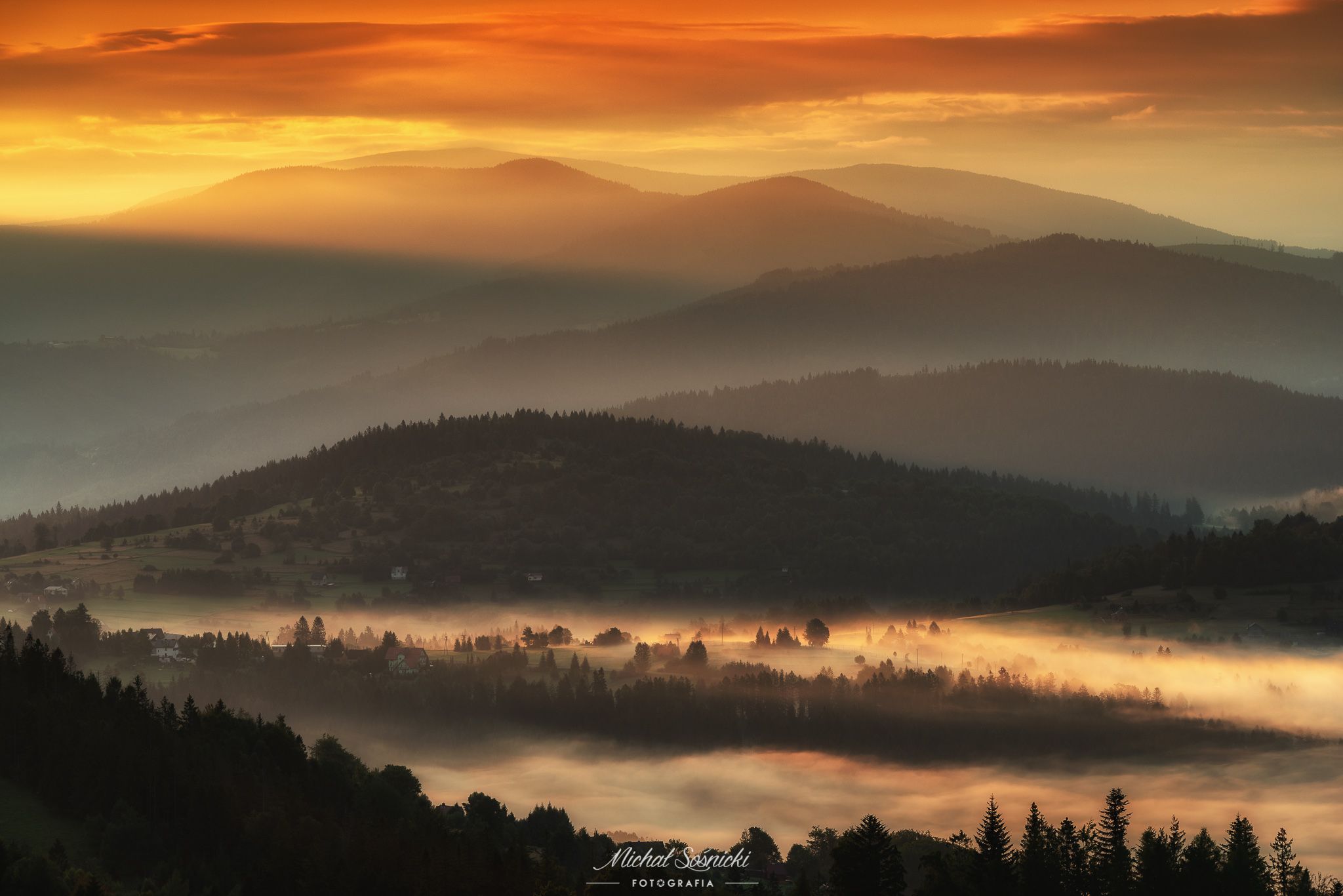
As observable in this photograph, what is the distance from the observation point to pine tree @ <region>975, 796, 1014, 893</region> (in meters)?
124

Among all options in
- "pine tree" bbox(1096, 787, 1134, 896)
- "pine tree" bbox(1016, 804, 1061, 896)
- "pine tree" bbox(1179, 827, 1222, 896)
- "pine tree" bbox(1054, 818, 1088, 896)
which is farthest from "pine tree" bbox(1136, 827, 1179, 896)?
"pine tree" bbox(1016, 804, 1061, 896)

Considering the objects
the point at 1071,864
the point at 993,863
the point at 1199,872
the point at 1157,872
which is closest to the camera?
the point at 993,863

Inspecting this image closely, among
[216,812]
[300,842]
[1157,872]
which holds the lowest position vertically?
[1157,872]

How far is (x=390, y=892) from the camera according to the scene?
124625mm

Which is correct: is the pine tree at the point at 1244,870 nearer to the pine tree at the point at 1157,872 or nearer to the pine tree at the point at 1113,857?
the pine tree at the point at 1157,872

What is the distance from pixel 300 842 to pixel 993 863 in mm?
46000

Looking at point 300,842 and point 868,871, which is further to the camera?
point 300,842

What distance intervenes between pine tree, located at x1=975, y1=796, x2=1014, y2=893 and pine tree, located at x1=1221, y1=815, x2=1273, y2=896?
15298 mm

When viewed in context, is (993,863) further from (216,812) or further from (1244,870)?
(216,812)

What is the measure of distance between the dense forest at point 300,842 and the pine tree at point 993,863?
11cm

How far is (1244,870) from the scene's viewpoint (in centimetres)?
13188

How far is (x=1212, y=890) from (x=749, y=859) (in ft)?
155

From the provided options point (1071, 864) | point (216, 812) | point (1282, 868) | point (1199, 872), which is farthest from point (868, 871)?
point (216, 812)

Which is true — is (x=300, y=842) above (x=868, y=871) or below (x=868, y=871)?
above
